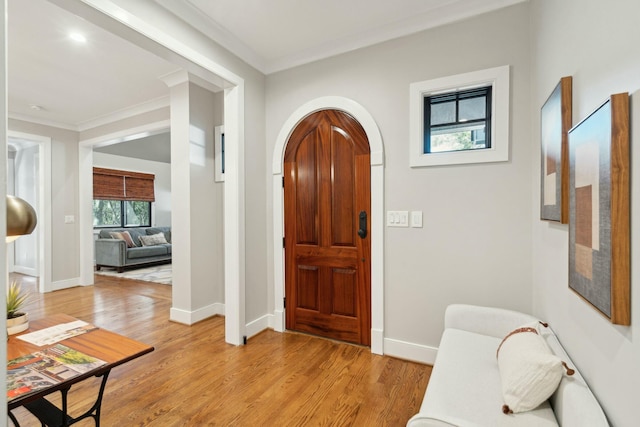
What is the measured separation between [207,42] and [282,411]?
2767mm

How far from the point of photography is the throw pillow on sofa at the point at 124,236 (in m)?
6.68

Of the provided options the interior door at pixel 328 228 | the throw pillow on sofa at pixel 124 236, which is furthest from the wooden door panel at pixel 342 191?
the throw pillow on sofa at pixel 124 236

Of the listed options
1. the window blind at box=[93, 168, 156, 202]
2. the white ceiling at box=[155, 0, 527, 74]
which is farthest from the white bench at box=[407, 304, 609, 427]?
the window blind at box=[93, 168, 156, 202]

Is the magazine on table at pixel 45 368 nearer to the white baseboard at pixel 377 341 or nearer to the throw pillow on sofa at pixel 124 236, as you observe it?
the white baseboard at pixel 377 341

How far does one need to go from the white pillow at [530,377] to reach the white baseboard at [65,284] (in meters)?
6.20

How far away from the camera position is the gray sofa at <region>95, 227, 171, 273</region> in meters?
6.36

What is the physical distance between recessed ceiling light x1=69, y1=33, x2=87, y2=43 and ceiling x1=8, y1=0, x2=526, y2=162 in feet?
0.10

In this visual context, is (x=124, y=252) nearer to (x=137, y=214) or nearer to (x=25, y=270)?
(x=25, y=270)

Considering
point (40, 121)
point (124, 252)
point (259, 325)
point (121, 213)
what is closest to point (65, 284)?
point (124, 252)

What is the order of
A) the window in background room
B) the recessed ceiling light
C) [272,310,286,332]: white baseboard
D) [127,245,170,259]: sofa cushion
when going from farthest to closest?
the window in background room < [127,245,170,259]: sofa cushion < [272,310,286,332]: white baseboard < the recessed ceiling light

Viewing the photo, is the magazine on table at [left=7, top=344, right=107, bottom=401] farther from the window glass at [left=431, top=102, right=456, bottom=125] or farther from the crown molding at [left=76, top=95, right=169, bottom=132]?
the crown molding at [left=76, top=95, right=169, bottom=132]

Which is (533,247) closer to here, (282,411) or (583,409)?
(583,409)

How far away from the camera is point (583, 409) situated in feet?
3.12

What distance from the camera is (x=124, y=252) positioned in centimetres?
636
